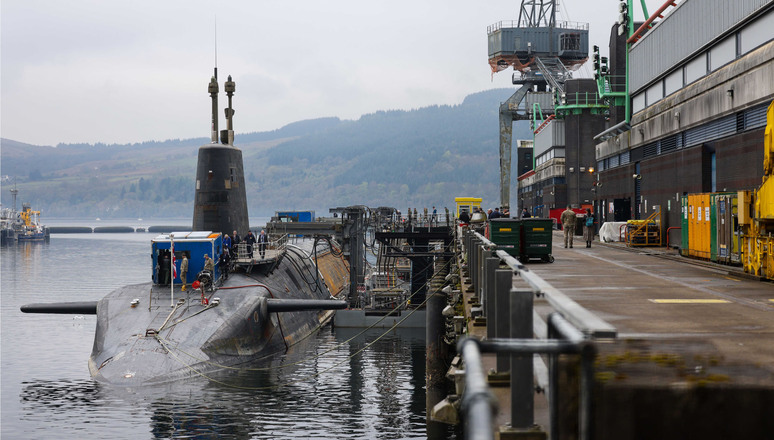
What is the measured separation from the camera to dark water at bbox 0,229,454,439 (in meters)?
27.2

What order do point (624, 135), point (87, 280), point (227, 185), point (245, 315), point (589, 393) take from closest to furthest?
1. point (589, 393)
2. point (245, 315)
3. point (227, 185)
4. point (624, 135)
5. point (87, 280)

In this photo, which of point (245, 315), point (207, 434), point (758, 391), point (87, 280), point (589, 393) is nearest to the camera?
point (589, 393)

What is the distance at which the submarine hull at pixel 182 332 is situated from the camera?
3058 cm

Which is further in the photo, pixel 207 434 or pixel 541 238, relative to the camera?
pixel 541 238

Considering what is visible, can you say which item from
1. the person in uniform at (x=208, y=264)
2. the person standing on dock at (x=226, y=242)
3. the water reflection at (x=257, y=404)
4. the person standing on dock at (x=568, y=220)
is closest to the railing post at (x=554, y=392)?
the water reflection at (x=257, y=404)

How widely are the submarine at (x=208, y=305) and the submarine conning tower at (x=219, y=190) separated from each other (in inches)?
2.3

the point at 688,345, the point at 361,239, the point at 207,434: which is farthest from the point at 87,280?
the point at 688,345

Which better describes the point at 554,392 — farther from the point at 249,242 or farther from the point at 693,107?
the point at 249,242

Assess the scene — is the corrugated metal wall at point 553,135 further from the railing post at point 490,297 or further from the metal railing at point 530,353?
the metal railing at point 530,353

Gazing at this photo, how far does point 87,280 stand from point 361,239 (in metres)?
49.5

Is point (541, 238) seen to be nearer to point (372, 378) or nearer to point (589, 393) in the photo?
point (372, 378)

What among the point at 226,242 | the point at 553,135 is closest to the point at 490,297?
the point at 226,242

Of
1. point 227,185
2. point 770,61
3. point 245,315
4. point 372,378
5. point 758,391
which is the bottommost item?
point 372,378

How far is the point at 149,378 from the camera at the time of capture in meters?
30.0
